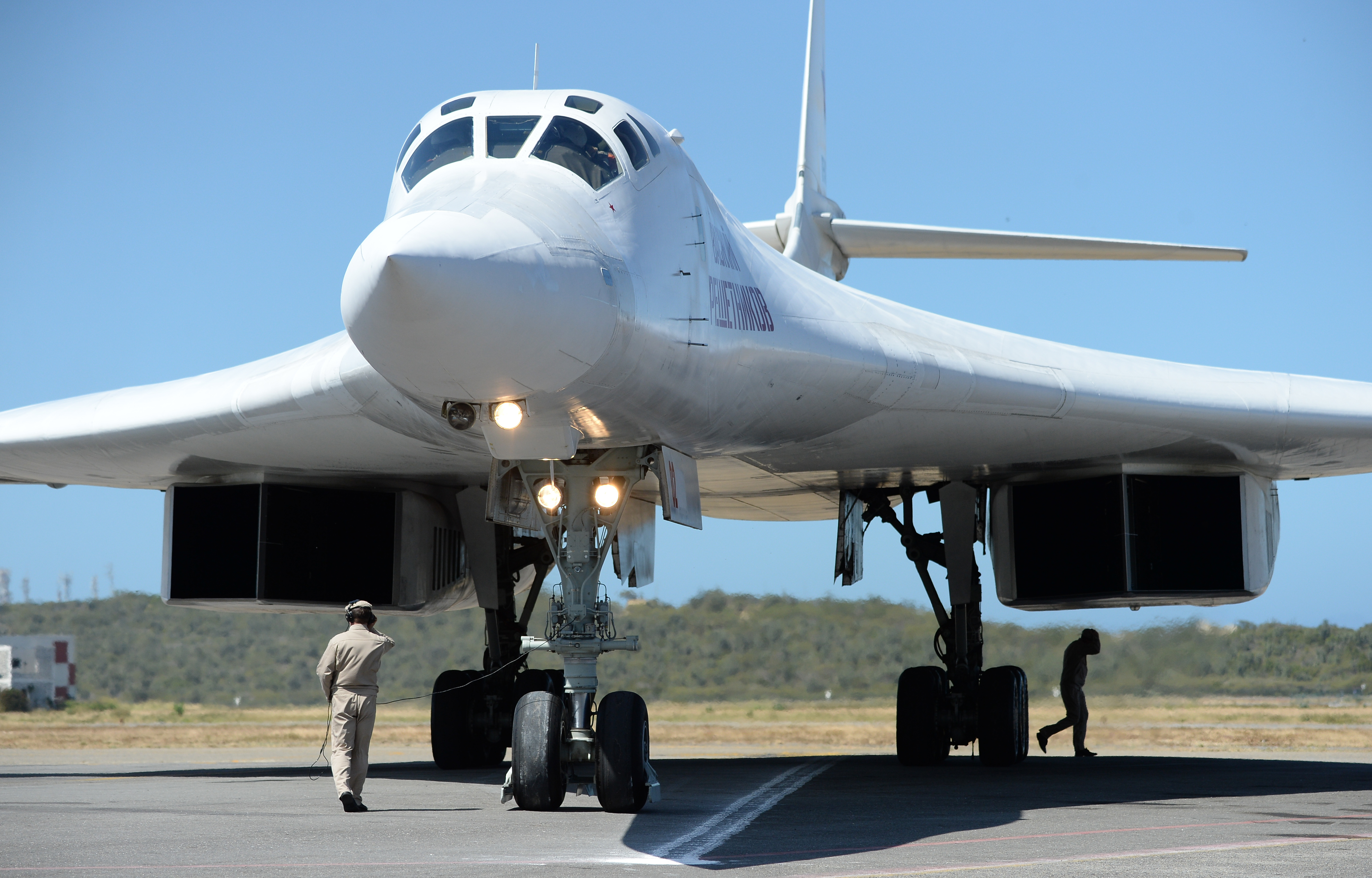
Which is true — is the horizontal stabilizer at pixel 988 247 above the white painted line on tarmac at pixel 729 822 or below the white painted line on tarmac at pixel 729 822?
above

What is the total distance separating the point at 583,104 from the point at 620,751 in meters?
3.04

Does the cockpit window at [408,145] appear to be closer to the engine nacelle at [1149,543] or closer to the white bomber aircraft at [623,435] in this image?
the white bomber aircraft at [623,435]

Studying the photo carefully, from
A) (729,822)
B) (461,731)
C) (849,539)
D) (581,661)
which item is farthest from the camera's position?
(849,539)

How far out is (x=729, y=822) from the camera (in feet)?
21.3

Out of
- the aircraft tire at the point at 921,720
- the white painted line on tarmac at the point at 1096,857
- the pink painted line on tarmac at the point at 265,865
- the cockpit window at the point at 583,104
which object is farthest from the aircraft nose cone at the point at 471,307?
the aircraft tire at the point at 921,720

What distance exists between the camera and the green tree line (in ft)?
53.7

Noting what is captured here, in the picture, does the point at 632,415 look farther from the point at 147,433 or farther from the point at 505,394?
the point at 147,433

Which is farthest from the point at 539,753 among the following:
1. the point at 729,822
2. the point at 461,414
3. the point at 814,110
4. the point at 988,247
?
the point at 814,110

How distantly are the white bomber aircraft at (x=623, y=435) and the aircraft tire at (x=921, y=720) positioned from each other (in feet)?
0.09

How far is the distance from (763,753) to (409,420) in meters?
8.12

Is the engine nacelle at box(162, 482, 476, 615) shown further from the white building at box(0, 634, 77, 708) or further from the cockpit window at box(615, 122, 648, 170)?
the white building at box(0, 634, 77, 708)

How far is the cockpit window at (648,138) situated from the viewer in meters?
6.69

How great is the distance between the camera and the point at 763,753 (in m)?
14.2

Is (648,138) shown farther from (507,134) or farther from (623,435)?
(623,435)
